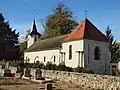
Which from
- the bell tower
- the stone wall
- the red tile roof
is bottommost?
the stone wall

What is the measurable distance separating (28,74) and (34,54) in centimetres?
1918

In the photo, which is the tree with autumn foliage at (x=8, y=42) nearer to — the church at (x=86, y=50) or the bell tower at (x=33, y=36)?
Result: the bell tower at (x=33, y=36)

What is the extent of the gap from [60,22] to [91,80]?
40643 millimetres

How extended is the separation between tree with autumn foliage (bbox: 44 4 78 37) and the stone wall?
110 ft

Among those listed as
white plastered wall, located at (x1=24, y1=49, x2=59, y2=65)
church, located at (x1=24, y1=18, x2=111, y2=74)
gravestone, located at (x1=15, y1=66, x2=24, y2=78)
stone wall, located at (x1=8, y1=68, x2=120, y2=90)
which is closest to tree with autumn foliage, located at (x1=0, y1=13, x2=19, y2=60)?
white plastered wall, located at (x1=24, y1=49, x2=59, y2=65)

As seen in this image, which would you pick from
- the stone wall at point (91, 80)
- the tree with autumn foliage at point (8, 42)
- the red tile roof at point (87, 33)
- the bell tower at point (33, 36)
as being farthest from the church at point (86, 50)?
the tree with autumn foliage at point (8, 42)

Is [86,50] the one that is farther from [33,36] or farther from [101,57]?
[33,36]

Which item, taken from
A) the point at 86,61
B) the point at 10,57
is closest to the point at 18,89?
the point at 86,61

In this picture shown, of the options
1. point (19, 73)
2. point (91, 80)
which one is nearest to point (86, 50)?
point (19, 73)

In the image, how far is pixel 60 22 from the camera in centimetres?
5941

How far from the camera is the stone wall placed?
56.8 ft

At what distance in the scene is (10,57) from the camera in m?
60.8

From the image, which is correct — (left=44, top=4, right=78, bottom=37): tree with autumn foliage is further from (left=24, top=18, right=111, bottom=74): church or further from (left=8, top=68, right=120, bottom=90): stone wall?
(left=8, top=68, right=120, bottom=90): stone wall

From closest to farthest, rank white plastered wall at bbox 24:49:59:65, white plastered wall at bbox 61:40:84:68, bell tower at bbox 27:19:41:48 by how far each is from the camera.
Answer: white plastered wall at bbox 61:40:84:68, white plastered wall at bbox 24:49:59:65, bell tower at bbox 27:19:41:48
